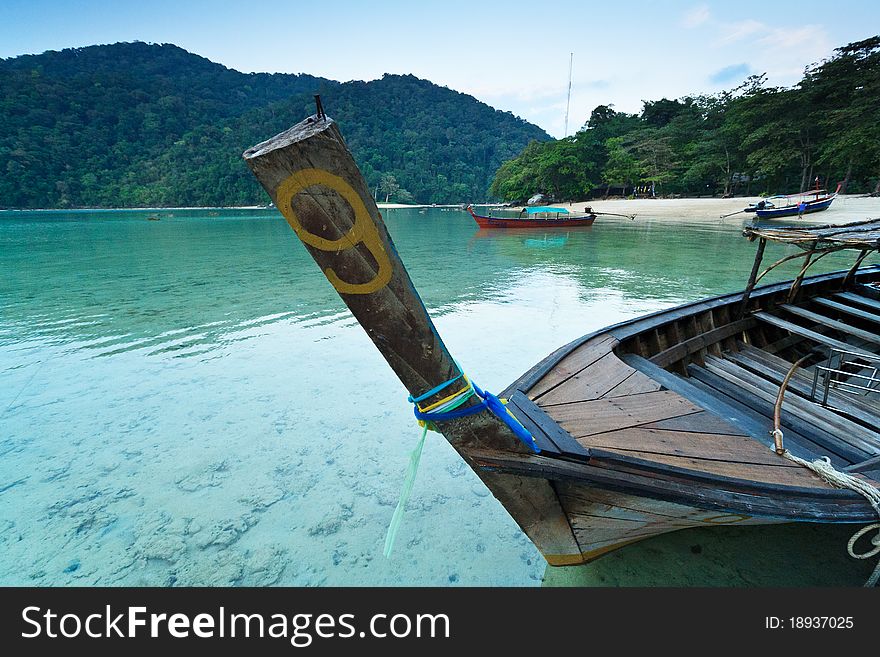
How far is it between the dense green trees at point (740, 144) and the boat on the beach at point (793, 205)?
3.95 meters

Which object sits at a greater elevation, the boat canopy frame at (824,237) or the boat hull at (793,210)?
the boat canopy frame at (824,237)

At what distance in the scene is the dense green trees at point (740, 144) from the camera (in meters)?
29.5

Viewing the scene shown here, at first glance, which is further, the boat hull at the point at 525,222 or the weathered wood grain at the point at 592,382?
the boat hull at the point at 525,222

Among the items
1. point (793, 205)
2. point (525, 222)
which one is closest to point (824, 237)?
point (525, 222)

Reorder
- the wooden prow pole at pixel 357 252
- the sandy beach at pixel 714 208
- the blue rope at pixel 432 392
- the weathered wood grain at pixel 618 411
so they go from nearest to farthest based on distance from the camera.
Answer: the wooden prow pole at pixel 357 252 < the blue rope at pixel 432 392 < the weathered wood grain at pixel 618 411 < the sandy beach at pixel 714 208

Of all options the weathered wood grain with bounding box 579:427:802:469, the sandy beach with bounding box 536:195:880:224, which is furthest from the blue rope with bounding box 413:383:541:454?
the sandy beach with bounding box 536:195:880:224

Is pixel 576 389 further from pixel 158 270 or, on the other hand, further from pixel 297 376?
pixel 158 270

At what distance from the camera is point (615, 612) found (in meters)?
2.20

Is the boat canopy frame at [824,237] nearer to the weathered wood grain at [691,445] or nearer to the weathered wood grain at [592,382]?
the weathered wood grain at [592,382]

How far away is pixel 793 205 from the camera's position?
2734 cm

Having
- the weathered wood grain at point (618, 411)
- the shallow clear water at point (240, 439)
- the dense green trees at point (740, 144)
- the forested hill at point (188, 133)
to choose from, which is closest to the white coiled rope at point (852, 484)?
the weathered wood grain at point (618, 411)

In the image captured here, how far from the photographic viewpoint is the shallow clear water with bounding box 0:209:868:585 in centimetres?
296

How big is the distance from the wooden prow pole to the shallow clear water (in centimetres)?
171

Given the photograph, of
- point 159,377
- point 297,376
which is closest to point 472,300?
point 297,376
